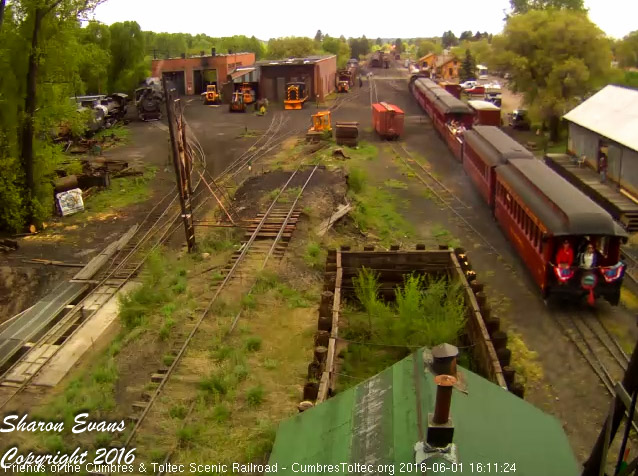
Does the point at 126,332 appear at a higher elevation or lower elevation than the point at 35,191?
lower

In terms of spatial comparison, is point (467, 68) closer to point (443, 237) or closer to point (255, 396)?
point (443, 237)

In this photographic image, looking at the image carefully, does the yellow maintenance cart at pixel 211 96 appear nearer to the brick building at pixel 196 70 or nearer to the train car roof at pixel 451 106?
the brick building at pixel 196 70

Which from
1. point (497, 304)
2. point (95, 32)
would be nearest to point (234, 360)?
point (497, 304)

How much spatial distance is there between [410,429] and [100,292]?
12.9 m

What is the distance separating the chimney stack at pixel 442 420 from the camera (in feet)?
14.3

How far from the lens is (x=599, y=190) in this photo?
2223cm

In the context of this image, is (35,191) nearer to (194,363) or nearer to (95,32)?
(194,363)

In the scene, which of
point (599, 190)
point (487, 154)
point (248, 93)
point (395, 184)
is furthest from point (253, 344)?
point (248, 93)

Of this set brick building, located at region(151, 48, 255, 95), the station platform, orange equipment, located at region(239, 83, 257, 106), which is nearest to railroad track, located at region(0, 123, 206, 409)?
the station platform

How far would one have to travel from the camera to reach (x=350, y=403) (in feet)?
18.0

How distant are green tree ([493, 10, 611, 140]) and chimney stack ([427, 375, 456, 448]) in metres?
32.4

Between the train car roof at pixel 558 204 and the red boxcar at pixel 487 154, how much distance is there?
6.52 feet

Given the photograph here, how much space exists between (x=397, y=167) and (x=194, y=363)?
1943cm

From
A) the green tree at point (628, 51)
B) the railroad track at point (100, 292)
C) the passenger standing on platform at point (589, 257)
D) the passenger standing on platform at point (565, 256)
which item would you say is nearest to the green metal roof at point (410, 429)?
the railroad track at point (100, 292)
